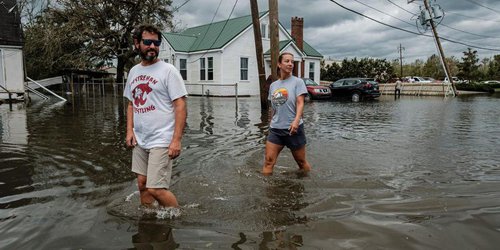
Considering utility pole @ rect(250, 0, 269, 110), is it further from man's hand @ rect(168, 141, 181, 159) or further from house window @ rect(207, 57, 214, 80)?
house window @ rect(207, 57, 214, 80)

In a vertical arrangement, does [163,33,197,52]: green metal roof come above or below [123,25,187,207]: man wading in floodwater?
above

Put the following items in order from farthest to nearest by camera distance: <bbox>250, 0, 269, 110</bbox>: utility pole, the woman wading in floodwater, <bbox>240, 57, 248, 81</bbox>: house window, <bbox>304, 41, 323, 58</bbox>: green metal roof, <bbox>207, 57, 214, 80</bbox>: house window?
<bbox>304, 41, 323, 58</bbox>: green metal roof → <bbox>240, 57, 248, 81</bbox>: house window → <bbox>207, 57, 214, 80</bbox>: house window → <bbox>250, 0, 269, 110</bbox>: utility pole → the woman wading in floodwater

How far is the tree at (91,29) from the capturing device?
1152 inches

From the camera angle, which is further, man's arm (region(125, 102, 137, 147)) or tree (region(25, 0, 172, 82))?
tree (region(25, 0, 172, 82))

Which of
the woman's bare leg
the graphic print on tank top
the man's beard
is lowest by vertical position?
the woman's bare leg

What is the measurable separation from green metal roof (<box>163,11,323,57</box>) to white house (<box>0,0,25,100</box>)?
1286 centimetres

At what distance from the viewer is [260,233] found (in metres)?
3.73

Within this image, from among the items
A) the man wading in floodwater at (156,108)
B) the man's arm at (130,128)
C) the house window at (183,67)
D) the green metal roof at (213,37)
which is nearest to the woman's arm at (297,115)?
the man wading in floodwater at (156,108)

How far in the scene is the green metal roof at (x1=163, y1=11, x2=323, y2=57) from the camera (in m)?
30.8

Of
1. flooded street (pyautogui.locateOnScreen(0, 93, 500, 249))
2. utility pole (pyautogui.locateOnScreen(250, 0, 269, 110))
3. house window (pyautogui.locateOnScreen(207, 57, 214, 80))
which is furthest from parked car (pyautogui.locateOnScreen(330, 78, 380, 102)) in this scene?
flooded street (pyautogui.locateOnScreen(0, 93, 500, 249))

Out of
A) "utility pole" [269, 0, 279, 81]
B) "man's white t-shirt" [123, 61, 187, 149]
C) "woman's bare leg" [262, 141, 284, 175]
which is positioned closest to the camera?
"man's white t-shirt" [123, 61, 187, 149]

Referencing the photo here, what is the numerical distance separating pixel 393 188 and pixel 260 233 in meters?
2.35

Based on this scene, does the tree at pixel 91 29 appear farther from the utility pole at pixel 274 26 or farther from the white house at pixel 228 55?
the utility pole at pixel 274 26

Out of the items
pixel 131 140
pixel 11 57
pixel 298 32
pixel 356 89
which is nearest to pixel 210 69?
pixel 298 32
